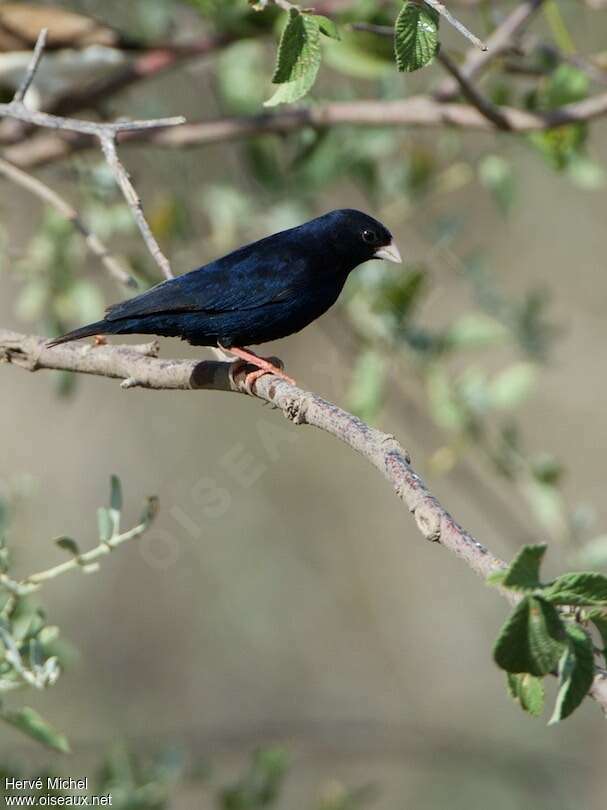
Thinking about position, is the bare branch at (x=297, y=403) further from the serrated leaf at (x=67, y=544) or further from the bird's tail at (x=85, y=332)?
the serrated leaf at (x=67, y=544)

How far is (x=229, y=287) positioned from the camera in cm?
361

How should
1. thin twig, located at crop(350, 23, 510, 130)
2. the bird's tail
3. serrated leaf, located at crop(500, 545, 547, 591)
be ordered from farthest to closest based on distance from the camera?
thin twig, located at crop(350, 23, 510, 130)
the bird's tail
serrated leaf, located at crop(500, 545, 547, 591)

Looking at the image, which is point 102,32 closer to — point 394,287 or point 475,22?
point 394,287

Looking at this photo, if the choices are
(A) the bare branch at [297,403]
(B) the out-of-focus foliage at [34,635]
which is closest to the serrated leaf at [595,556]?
(A) the bare branch at [297,403]

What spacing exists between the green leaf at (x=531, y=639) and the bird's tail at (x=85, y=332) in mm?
1653

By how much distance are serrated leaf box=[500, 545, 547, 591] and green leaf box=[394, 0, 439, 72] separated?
111 cm

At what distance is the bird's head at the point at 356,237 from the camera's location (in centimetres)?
394

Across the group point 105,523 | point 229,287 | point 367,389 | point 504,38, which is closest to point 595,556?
point 367,389

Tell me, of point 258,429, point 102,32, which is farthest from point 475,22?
point 102,32

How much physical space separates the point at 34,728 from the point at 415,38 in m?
1.75

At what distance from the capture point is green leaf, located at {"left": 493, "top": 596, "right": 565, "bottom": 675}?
5.66 ft

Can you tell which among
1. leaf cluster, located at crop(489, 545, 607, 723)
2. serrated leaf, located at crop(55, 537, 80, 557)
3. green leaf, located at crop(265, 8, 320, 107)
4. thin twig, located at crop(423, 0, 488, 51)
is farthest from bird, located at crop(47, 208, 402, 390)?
leaf cluster, located at crop(489, 545, 607, 723)

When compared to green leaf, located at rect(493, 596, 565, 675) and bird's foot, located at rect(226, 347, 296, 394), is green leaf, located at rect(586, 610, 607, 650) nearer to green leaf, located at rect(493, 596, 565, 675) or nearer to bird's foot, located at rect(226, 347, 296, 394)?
green leaf, located at rect(493, 596, 565, 675)

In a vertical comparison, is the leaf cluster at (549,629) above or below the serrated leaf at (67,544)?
below
